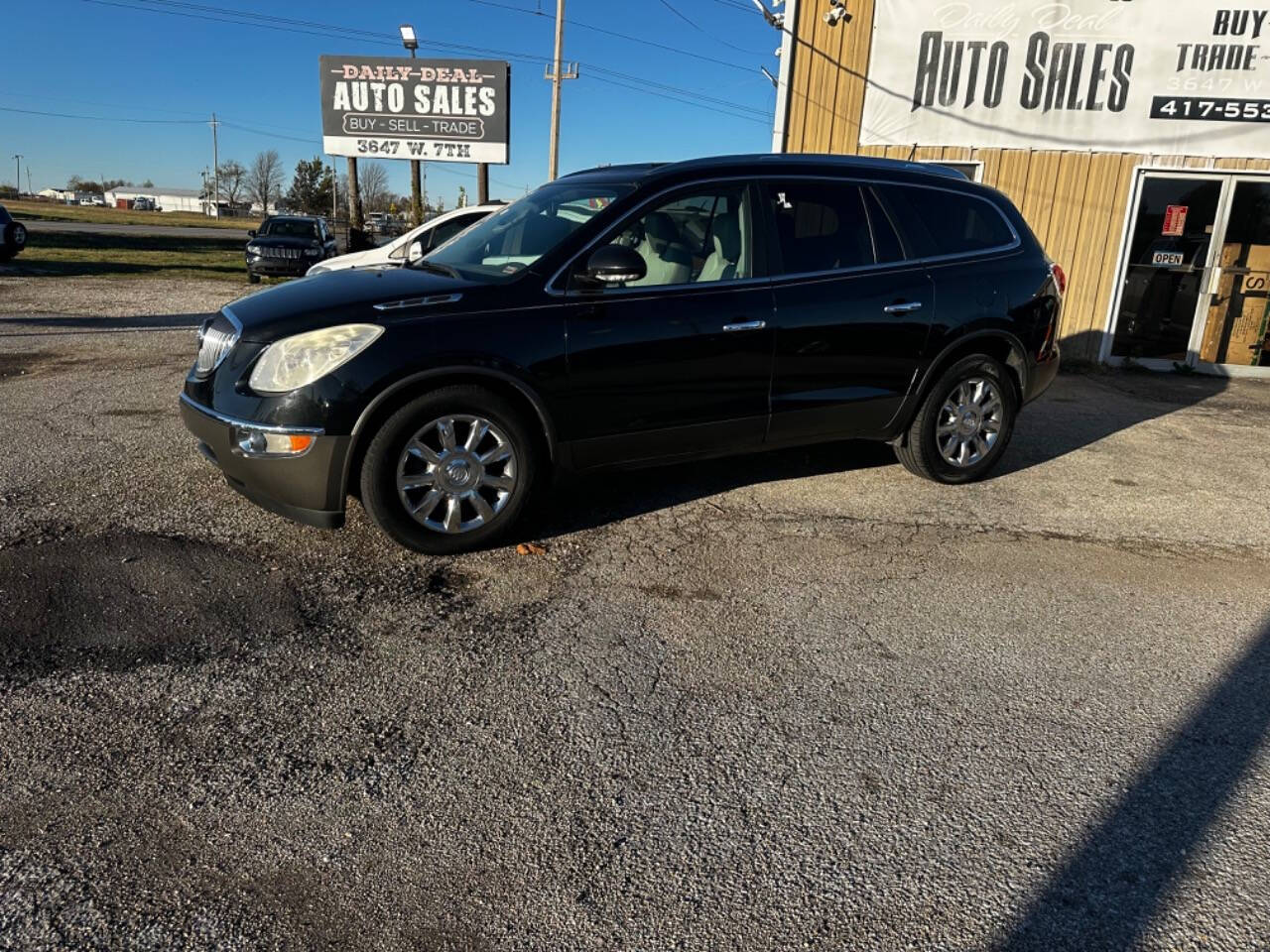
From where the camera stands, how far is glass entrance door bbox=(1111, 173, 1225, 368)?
10.7 metres

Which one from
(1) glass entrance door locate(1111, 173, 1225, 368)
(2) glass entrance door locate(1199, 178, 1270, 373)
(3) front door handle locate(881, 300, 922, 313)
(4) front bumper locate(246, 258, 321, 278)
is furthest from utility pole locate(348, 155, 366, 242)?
(3) front door handle locate(881, 300, 922, 313)

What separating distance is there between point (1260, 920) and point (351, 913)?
2.17 metres

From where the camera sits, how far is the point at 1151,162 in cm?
1066

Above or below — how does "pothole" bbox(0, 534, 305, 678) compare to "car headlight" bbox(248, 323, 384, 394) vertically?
below

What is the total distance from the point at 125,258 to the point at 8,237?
516 centimetres

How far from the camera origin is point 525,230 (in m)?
4.95

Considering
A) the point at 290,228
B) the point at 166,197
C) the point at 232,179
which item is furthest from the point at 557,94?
the point at 166,197

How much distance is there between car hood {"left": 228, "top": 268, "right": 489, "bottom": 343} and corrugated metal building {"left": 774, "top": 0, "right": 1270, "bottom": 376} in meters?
8.17

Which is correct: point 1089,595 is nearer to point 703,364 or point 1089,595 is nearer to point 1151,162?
point 703,364

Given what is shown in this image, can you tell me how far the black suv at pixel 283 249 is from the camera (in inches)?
798

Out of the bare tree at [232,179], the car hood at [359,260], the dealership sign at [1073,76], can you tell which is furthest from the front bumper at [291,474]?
the bare tree at [232,179]

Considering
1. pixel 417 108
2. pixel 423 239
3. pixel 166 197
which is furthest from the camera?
pixel 166 197

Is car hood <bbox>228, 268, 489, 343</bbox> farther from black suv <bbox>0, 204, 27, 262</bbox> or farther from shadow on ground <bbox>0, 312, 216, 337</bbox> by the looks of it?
black suv <bbox>0, 204, 27, 262</bbox>

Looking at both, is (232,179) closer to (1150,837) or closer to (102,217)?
(102,217)
